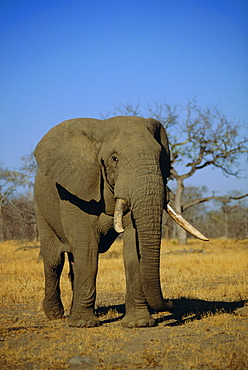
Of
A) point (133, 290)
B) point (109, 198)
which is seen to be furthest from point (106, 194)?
point (133, 290)

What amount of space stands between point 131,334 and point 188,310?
1.94m

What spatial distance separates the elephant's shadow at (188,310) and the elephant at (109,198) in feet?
1.91

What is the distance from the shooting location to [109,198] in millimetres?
6402

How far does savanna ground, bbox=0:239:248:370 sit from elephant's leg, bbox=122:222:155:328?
17 centimetres

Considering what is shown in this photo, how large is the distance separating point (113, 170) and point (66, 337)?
206cm

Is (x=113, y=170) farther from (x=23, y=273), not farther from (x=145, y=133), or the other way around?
(x=23, y=273)

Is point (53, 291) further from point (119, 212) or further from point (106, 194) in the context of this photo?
point (119, 212)

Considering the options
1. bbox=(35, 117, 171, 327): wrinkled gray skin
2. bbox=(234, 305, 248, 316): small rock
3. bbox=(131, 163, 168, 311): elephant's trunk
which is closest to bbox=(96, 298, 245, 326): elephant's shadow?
bbox=(234, 305, 248, 316): small rock

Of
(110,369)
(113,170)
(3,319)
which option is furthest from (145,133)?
(3,319)

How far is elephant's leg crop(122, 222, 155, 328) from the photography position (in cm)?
642

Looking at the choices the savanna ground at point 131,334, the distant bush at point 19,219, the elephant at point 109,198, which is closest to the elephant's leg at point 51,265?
the savanna ground at point 131,334

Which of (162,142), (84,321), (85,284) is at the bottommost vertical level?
(84,321)

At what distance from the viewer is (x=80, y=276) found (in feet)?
21.4

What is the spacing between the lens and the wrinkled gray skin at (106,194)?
5.69m
